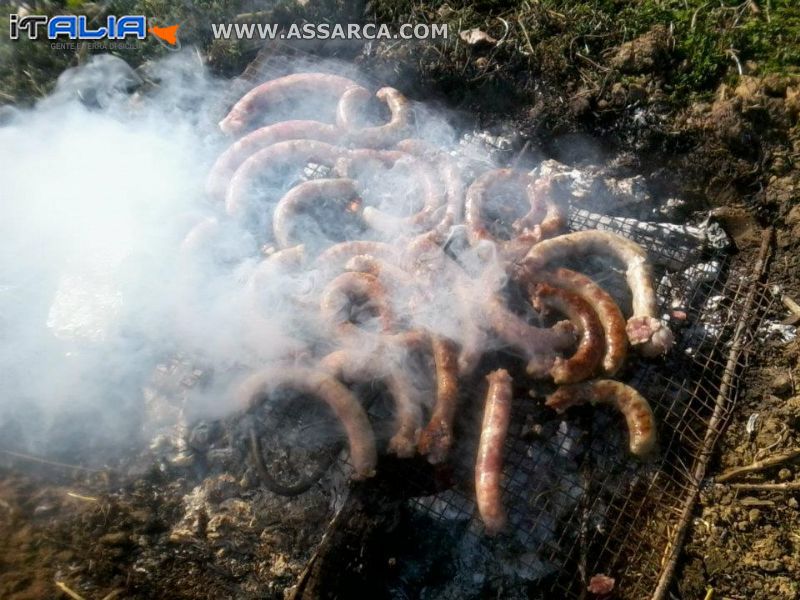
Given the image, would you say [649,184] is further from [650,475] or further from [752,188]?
[650,475]

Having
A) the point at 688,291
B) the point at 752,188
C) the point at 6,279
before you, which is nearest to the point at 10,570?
the point at 6,279

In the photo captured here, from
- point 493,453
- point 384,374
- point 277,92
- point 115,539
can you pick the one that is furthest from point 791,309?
point 115,539

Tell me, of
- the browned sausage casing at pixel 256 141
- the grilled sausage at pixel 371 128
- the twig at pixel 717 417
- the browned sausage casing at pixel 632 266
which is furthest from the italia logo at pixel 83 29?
the twig at pixel 717 417

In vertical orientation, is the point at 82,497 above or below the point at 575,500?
above

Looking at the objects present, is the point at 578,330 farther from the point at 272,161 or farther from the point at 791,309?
the point at 272,161

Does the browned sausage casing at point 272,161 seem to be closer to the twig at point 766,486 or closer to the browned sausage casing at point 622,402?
the browned sausage casing at point 622,402

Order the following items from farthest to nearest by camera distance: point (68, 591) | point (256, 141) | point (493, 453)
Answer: point (256, 141) < point (493, 453) < point (68, 591)

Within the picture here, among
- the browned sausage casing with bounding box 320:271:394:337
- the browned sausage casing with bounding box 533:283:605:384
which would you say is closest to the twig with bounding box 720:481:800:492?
the browned sausage casing with bounding box 533:283:605:384
